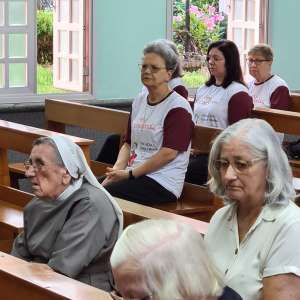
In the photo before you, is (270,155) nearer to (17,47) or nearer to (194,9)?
(17,47)

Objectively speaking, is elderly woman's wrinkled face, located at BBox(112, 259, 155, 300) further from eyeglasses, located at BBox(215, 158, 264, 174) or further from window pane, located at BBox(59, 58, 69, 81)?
window pane, located at BBox(59, 58, 69, 81)

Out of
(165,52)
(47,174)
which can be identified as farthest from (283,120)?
(47,174)

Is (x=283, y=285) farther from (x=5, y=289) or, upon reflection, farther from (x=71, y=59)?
(x=71, y=59)

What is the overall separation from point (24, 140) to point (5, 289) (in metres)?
2.26

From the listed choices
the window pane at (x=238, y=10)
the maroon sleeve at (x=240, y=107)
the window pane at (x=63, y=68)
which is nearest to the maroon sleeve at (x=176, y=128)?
the maroon sleeve at (x=240, y=107)

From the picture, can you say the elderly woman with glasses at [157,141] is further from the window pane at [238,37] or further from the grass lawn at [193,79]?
the window pane at [238,37]

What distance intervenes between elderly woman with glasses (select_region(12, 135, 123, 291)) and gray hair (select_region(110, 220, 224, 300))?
1.49m

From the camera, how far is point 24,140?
5.17 metres

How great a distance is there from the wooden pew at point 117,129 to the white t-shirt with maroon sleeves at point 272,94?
155cm

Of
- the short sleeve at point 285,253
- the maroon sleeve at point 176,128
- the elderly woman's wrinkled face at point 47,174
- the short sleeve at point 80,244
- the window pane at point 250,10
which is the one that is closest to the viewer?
the short sleeve at point 285,253

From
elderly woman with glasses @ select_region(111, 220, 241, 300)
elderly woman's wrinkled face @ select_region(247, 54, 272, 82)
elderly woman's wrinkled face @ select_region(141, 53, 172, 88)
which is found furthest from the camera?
elderly woman's wrinkled face @ select_region(247, 54, 272, 82)

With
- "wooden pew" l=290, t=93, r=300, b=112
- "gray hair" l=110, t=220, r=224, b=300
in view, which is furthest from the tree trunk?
"gray hair" l=110, t=220, r=224, b=300

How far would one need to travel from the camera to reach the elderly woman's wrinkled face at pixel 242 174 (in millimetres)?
2807

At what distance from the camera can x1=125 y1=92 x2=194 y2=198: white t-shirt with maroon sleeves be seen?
500cm
